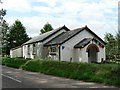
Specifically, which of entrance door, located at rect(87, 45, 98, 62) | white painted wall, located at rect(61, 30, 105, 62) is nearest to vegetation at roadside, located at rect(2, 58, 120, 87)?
white painted wall, located at rect(61, 30, 105, 62)

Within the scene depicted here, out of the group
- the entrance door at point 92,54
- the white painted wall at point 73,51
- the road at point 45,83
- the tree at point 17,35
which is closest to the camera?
the road at point 45,83

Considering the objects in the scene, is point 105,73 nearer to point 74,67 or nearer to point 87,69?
point 87,69

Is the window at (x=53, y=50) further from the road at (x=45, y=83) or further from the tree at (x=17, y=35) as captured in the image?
the tree at (x=17, y=35)

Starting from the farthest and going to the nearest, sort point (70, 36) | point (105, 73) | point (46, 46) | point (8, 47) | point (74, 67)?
point (8, 47)
point (46, 46)
point (70, 36)
point (74, 67)
point (105, 73)

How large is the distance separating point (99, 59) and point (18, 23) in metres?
56.5

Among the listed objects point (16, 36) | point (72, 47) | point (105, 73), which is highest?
point (16, 36)

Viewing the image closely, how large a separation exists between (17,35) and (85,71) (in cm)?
6790

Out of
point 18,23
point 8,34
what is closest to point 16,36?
point 8,34

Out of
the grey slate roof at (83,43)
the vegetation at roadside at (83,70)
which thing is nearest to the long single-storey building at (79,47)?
the grey slate roof at (83,43)

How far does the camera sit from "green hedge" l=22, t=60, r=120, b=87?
16922mm

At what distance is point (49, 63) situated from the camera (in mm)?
27094

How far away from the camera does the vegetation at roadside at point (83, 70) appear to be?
667 inches

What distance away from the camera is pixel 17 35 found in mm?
86312

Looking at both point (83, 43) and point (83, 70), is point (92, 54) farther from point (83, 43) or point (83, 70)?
point (83, 70)
